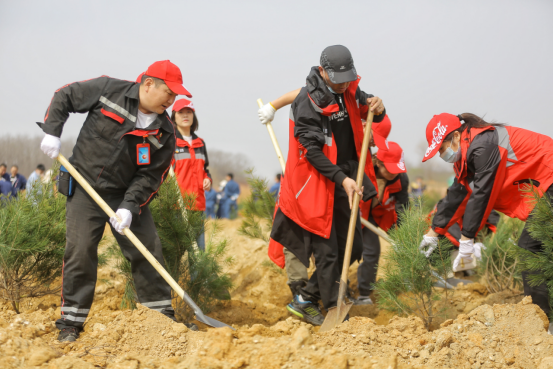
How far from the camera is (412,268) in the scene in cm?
370

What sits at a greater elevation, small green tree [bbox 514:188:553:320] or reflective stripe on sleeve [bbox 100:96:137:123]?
reflective stripe on sleeve [bbox 100:96:137:123]

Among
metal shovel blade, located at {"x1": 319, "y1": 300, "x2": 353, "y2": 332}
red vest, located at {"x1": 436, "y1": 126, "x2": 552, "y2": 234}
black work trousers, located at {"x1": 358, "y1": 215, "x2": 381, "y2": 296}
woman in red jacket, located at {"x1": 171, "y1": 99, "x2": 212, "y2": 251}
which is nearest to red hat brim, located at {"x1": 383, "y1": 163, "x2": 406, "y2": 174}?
black work trousers, located at {"x1": 358, "y1": 215, "x2": 381, "y2": 296}

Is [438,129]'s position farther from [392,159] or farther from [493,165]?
[392,159]

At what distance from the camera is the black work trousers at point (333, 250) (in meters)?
3.76

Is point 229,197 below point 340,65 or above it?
below

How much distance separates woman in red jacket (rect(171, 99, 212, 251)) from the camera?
523 centimetres

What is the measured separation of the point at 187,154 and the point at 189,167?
0.45 ft

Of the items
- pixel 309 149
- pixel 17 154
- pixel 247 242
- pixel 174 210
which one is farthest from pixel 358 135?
pixel 17 154

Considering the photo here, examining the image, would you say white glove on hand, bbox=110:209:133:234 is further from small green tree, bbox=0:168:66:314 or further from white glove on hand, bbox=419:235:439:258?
white glove on hand, bbox=419:235:439:258

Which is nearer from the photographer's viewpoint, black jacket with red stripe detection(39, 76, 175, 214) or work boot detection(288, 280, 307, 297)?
black jacket with red stripe detection(39, 76, 175, 214)

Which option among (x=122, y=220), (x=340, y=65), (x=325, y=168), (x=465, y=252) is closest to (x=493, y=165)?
(x=465, y=252)

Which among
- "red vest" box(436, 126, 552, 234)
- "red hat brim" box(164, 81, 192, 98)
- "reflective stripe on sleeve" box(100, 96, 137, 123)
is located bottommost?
"red vest" box(436, 126, 552, 234)

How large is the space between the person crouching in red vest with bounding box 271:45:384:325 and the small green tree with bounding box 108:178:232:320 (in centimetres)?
74

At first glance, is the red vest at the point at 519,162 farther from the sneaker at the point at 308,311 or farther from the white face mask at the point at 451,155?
the sneaker at the point at 308,311
